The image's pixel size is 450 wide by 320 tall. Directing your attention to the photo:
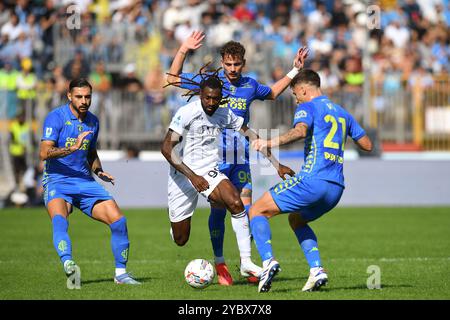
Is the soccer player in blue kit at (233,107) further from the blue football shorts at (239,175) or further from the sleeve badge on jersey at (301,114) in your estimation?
the sleeve badge on jersey at (301,114)

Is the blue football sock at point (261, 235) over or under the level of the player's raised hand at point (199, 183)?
under

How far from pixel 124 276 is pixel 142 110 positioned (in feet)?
38.7

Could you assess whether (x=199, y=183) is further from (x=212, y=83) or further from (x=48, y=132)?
(x=48, y=132)

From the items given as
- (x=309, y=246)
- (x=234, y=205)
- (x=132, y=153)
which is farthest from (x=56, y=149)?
(x=132, y=153)

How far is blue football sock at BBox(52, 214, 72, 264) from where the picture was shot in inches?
410

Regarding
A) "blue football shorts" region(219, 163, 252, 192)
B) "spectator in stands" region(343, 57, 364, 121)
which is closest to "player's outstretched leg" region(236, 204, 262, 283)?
"blue football shorts" region(219, 163, 252, 192)

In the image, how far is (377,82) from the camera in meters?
22.5

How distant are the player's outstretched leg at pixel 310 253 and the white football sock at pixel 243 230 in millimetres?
522

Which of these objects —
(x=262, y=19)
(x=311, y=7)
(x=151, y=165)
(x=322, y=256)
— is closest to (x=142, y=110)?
(x=151, y=165)

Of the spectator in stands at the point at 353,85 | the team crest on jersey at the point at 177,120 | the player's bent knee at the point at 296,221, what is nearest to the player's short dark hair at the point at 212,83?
the team crest on jersey at the point at 177,120

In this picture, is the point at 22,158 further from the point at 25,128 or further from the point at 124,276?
the point at 124,276

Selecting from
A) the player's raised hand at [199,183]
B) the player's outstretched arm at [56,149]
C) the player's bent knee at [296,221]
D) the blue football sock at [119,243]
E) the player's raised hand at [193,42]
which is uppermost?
the player's raised hand at [193,42]

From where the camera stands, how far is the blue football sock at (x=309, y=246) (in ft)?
32.4

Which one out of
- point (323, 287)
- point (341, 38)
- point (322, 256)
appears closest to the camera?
point (323, 287)
